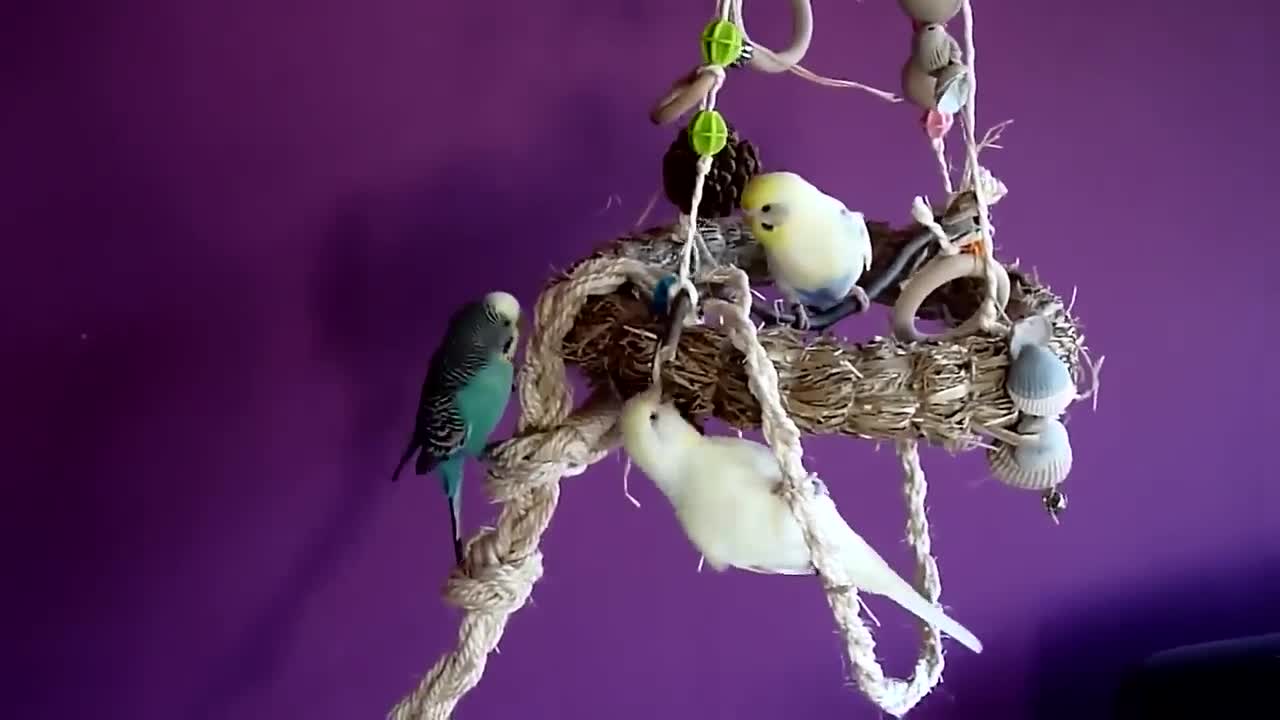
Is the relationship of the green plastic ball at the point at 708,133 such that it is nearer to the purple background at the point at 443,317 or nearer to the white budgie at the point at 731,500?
the white budgie at the point at 731,500

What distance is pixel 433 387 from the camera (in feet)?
2.30

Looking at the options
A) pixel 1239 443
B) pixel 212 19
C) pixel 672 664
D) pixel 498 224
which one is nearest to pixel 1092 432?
pixel 1239 443

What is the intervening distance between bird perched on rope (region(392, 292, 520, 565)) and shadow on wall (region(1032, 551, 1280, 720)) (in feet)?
2.34

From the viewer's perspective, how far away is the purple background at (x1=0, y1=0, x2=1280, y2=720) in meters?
0.90

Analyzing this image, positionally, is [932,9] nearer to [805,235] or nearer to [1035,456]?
[805,235]

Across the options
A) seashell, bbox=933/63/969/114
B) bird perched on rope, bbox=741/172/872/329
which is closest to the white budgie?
bird perched on rope, bbox=741/172/872/329

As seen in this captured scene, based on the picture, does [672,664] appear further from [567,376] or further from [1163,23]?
[1163,23]

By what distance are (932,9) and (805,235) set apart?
0.17 metres

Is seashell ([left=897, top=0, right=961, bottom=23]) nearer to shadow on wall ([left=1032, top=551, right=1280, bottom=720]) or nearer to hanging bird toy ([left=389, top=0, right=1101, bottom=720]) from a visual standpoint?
hanging bird toy ([left=389, top=0, right=1101, bottom=720])

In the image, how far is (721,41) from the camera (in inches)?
27.2

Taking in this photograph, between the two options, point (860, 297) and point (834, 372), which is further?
point (860, 297)

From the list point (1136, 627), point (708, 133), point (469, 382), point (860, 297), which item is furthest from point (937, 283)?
point (1136, 627)

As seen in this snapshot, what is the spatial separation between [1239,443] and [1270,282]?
0.16m

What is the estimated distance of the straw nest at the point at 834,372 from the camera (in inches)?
25.1
